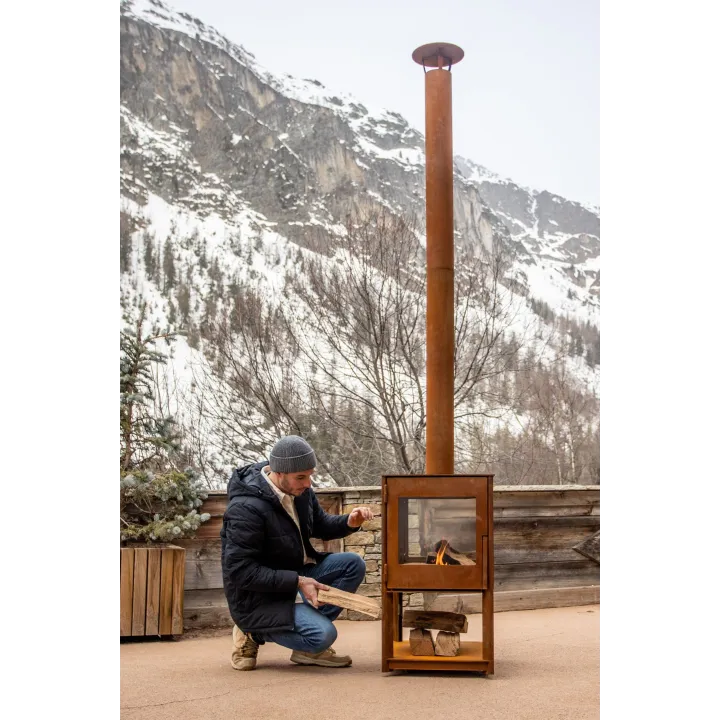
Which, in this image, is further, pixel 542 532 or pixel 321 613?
pixel 542 532

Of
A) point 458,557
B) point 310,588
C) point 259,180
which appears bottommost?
point 310,588

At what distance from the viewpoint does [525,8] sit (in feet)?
41.3

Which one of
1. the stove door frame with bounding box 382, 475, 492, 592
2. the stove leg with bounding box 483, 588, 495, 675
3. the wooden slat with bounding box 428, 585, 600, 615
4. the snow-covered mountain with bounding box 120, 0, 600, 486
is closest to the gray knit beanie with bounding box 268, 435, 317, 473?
the stove door frame with bounding box 382, 475, 492, 592

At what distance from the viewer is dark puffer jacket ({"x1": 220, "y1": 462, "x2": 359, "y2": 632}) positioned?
10.9 feet

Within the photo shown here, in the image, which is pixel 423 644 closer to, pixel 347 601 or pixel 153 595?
pixel 347 601

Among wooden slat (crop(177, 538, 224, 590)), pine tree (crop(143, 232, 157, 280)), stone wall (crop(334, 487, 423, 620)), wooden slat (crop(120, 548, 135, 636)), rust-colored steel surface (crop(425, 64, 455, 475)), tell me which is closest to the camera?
rust-colored steel surface (crop(425, 64, 455, 475))

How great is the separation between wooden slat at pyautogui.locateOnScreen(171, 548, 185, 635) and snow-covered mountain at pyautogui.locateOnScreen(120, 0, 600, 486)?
7.21m

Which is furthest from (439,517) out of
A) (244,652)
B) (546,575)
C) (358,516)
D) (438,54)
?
(438,54)

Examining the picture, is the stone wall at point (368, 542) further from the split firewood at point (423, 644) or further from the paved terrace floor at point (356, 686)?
the split firewood at point (423, 644)

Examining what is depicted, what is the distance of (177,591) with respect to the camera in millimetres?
4375

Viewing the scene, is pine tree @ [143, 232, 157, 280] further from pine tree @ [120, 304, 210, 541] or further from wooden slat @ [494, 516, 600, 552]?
wooden slat @ [494, 516, 600, 552]

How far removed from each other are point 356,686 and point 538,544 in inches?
97.3
